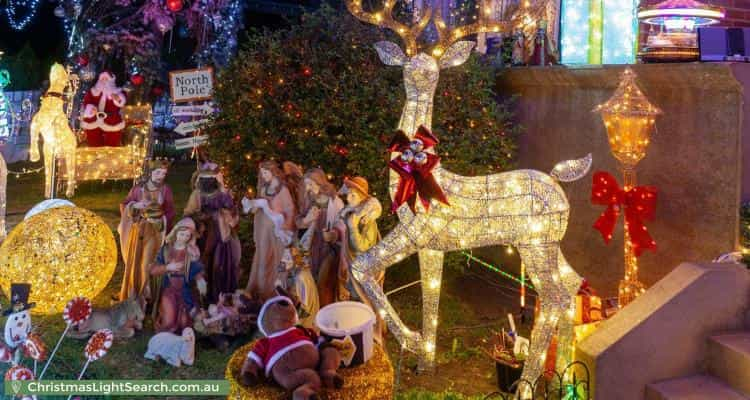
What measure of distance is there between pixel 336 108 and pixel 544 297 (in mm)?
2847

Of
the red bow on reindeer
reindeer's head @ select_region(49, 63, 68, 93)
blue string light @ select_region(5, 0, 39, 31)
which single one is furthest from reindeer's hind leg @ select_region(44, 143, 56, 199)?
the red bow on reindeer

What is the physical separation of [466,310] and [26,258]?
3.51 metres

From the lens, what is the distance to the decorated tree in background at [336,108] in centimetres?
626

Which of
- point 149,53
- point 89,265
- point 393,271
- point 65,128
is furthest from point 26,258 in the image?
point 149,53

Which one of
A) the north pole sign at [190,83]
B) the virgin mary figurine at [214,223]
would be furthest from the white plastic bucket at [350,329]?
the north pole sign at [190,83]

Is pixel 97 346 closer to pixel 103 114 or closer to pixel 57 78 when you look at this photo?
pixel 57 78

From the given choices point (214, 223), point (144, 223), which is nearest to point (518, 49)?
point (214, 223)

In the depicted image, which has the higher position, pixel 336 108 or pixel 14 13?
pixel 14 13

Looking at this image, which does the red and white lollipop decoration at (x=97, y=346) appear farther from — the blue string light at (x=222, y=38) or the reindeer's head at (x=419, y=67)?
the blue string light at (x=222, y=38)

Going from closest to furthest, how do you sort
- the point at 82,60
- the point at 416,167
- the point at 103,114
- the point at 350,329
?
the point at 350,329, the point at 416,167, the point at 103,114, the point at 82,60

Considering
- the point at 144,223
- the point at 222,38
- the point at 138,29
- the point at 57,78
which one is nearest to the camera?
the point at 144,223

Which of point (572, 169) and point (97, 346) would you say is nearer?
point (97, 346)

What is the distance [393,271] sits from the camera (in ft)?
24.4

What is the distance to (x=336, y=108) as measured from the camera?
20.6 ft
